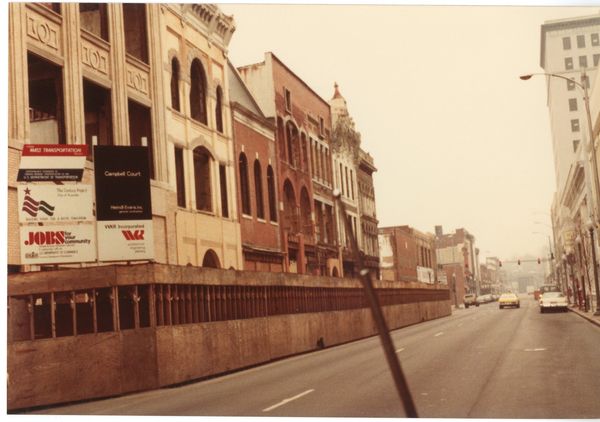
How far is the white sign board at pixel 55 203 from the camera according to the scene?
1633cm

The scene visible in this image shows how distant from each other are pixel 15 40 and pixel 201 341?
336 inches

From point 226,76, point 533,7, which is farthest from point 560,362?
point 226,76

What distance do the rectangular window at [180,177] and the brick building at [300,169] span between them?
707cm

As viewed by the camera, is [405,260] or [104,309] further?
[405,260]

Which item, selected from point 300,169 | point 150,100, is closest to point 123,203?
point 150,100

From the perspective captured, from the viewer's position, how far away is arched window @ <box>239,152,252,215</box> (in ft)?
101

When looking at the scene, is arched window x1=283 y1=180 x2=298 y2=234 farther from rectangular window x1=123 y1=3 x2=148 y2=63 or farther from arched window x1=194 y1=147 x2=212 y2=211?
rectangular window x1=123 y1=3 x2=148 y2=63

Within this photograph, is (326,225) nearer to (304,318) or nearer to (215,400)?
(304,318)

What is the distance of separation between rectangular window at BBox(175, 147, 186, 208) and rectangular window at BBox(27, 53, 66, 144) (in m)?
6.48

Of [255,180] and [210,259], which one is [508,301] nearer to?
[255,180]

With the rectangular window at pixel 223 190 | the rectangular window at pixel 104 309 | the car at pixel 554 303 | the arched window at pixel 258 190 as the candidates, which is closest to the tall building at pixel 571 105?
the car at pixel 554 303

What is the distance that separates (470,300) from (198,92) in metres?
56.0

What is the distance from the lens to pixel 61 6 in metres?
19.7

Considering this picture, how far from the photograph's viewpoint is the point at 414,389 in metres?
14.8
